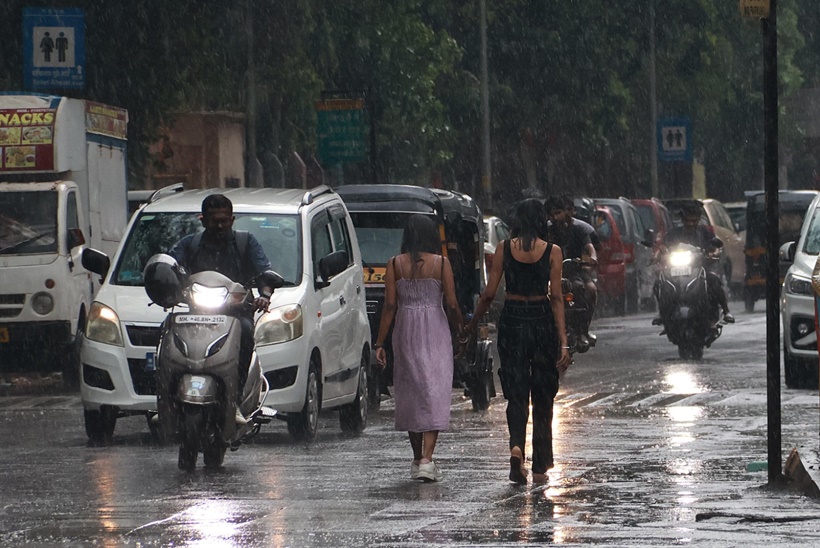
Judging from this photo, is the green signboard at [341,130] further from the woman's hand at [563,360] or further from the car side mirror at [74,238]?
the woman's hand at [563,360]

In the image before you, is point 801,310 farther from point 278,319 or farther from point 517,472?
point 517,472

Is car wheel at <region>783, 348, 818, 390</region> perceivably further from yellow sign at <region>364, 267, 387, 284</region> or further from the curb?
the curb

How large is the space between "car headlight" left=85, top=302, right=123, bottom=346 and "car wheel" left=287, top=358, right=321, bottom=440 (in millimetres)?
1347

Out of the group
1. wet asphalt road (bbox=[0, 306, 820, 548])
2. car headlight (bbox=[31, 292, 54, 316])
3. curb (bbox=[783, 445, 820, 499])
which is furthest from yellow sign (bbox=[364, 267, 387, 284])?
curb (bbox=[783, 445, 820, 499])

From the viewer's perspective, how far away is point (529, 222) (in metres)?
11.8

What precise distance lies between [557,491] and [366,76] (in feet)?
90.8

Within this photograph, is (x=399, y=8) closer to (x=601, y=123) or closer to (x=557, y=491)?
(x=601, y=123)

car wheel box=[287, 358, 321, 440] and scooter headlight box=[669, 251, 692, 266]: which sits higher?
scooter headlight box=[669, 251, 692, 266]

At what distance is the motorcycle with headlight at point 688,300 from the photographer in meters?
23.5

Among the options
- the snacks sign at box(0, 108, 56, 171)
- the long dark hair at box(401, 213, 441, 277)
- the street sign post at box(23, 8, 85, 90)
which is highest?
the street sign post at box(23, 8, 85, 90)

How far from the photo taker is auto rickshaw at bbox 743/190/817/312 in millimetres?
33562

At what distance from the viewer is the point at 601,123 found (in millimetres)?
45938

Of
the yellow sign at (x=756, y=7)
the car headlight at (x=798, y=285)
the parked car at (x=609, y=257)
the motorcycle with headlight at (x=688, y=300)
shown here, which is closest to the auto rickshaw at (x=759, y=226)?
the parked car at (x=609, y=257)

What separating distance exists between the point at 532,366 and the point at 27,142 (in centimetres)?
1060
